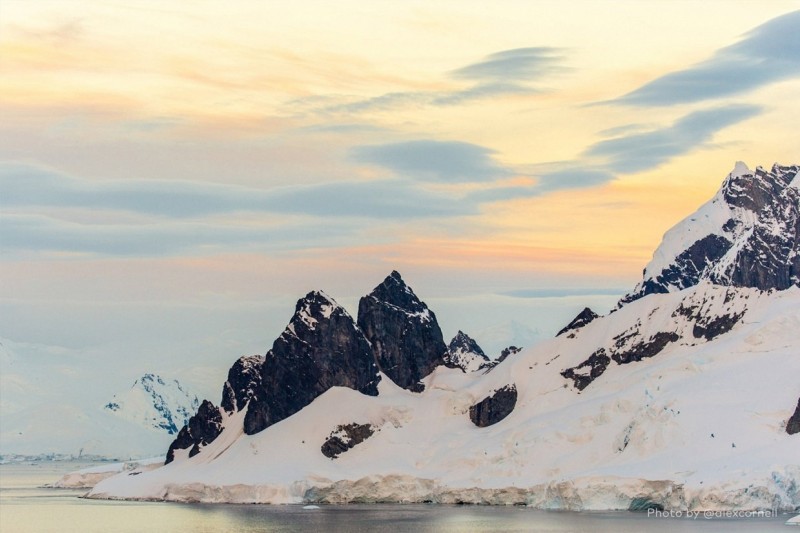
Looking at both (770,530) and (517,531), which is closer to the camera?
(770,530)

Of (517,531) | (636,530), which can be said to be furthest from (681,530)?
(517,531)

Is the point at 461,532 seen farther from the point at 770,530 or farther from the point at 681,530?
the point at 770,530

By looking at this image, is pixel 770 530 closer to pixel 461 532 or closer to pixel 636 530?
pixel 636 530

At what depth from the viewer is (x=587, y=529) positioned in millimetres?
195125

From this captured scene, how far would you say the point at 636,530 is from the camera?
192m

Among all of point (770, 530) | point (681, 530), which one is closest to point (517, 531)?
point (681, 530)

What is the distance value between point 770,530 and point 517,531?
34.3 metres

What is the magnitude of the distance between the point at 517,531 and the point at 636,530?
16302 millimetres

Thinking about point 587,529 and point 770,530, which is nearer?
point 770,530

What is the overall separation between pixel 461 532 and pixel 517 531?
26.6 feet

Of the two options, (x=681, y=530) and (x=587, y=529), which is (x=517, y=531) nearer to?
(x=587, y=529)

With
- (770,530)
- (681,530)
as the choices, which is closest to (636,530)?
(681,530)

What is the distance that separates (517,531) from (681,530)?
22349 millimetres

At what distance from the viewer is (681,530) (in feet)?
623
